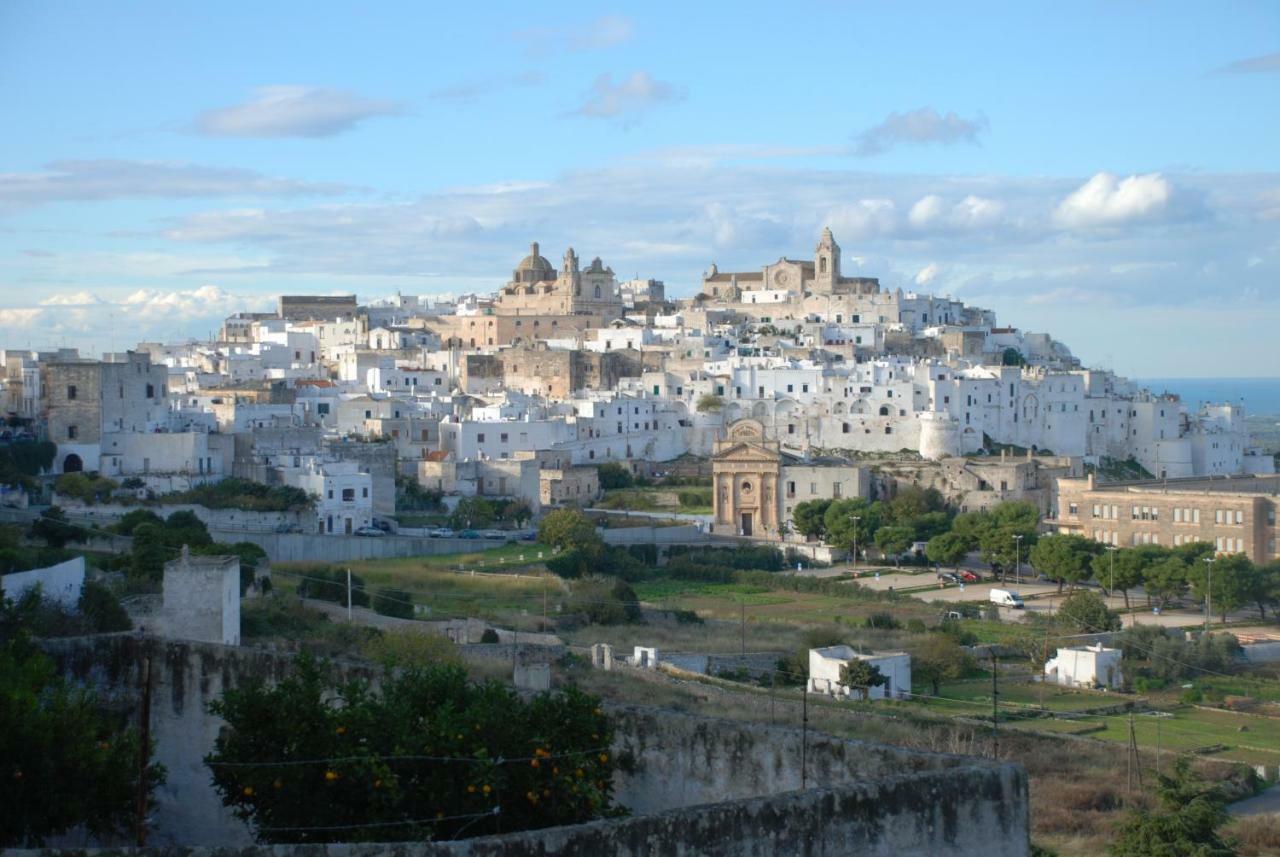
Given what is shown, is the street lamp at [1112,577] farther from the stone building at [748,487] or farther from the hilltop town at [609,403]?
the stone building at [748,487]

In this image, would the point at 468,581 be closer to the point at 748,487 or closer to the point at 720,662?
the point at 720,662

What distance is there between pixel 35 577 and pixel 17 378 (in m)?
26.0

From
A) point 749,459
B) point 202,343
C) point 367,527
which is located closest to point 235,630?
point 367,527

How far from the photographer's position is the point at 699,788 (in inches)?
384

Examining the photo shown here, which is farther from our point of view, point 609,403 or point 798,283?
point 798,283

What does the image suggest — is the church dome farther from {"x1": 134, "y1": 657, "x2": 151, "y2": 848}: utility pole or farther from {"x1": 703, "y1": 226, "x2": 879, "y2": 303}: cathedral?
{"x1": 134, "y1": 657, "x2": 151, "y2": 848}: utility pole

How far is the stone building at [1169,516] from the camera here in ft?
144

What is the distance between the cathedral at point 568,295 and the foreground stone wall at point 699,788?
188 feet

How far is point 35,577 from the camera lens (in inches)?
792

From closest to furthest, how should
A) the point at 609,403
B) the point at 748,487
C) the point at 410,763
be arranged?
1. the point at 410,763
2. the point at 748,487
3. the point at 609,403

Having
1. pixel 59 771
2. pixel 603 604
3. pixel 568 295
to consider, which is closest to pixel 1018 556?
pixel 603 604

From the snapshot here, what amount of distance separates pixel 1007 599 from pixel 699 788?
30.5 metres

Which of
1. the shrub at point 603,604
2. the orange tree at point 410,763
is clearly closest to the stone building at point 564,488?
the shrub at point 603,604

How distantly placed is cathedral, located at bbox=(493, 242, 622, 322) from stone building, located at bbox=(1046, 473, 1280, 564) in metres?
25.9
